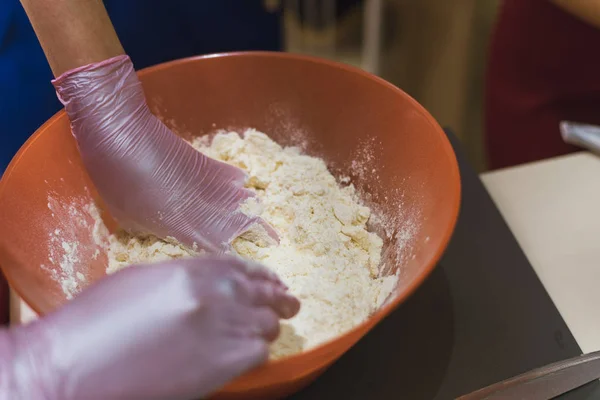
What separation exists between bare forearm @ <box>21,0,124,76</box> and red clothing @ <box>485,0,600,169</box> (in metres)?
0.83

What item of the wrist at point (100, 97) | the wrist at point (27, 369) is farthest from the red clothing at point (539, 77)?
the wrist at point (27, 369)

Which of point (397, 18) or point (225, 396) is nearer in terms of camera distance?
point (225, 396)

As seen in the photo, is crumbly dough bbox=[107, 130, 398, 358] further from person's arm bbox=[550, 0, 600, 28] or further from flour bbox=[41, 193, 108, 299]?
person's arm bbox=[550, 0, 600, 28]

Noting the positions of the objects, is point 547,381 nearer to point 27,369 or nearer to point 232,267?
point 232,267

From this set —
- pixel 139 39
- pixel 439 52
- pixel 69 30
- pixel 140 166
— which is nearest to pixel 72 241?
pixel 140 166

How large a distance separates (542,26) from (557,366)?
723 millimetres

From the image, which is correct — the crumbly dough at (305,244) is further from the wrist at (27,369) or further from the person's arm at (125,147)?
the wrist at (27,369)

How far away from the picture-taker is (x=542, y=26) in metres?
1.04

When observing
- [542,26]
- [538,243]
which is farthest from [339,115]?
[542,26]

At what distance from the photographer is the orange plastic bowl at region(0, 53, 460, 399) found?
509mm

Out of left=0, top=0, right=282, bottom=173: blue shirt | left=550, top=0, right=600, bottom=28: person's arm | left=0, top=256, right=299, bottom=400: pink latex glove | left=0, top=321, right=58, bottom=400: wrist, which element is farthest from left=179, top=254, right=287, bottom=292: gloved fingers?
left=550, top=0, right=600, bottom=28: person's arm

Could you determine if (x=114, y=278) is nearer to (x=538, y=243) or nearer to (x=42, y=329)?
(x=42, y=329)

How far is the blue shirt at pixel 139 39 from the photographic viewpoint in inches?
31.9

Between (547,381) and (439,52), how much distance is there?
1170 millimetres
